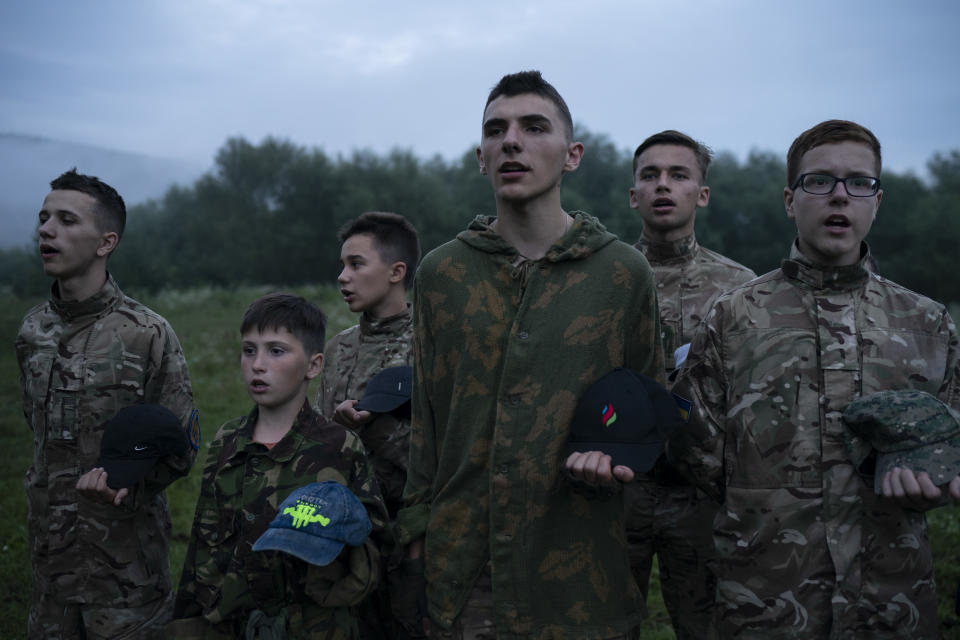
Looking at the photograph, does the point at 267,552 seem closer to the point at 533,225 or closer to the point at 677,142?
the point at 533,225

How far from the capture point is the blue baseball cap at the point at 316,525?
2.63 meters

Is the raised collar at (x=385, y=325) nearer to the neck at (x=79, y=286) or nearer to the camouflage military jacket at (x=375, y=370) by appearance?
the camouflage military jacket at (x=375, y=370)

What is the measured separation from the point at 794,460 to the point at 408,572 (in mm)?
1489

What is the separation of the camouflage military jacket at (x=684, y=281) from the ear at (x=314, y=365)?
1872mm

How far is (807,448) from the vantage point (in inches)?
105

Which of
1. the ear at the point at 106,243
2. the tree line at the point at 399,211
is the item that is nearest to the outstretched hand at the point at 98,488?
the ear at the point at 106,243

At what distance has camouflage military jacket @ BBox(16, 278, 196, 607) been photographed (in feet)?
12.0

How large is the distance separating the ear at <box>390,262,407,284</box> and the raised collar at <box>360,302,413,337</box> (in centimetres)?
24

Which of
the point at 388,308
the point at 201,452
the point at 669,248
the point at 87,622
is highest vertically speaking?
the point at 669,248

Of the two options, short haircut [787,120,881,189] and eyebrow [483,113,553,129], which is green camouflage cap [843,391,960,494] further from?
eyebrow [483,113,553,129]

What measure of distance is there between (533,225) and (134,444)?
87.0 inches

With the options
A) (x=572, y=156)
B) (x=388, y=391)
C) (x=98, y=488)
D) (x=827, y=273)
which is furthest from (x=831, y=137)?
(x=98, y=488)

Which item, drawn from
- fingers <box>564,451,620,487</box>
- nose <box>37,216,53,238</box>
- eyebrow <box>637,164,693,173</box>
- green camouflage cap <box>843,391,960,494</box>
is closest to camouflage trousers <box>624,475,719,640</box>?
green camouflage cap <box>843,391,960,494</box>

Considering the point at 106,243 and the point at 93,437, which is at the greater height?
the point at 106,243
